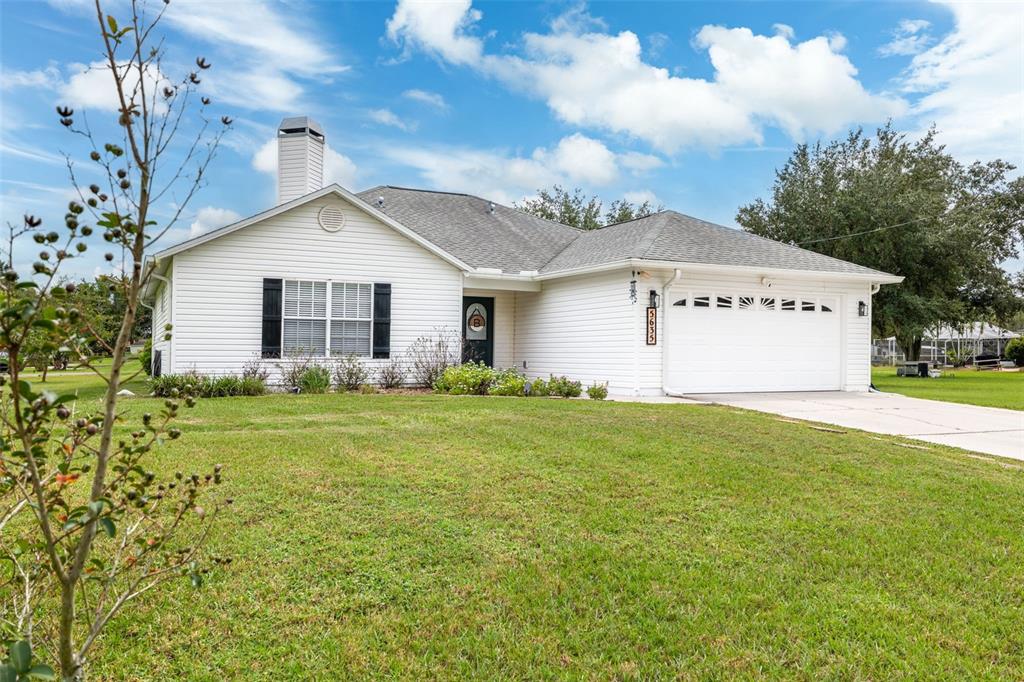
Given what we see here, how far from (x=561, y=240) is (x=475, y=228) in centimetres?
244

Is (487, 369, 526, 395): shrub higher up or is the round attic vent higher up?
the round attic vent

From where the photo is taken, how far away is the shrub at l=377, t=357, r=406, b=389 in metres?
13.0

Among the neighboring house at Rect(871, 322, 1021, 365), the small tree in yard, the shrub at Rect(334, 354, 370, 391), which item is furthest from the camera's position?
the neighboring house at Rect(871, 322, 1021, 365)

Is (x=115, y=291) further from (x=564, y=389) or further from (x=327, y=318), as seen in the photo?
(x=327, y=318)

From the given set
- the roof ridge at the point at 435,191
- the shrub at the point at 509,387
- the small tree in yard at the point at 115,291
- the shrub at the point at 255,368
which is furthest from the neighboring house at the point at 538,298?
the small tree in yard at the point at 115,291

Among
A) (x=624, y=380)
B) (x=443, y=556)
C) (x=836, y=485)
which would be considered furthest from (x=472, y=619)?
(x=624, y=380)

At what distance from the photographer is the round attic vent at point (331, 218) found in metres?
12.6

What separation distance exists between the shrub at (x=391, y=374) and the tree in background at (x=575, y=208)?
21039 mm

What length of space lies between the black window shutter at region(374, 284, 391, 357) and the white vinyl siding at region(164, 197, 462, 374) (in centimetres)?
13

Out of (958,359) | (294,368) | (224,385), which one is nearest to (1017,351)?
(958,359)

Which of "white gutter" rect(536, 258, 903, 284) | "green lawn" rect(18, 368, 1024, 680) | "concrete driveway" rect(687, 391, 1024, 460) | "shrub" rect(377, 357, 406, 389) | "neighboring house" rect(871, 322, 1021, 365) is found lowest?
"green lawn" rect(18, 368, 1024, 680)

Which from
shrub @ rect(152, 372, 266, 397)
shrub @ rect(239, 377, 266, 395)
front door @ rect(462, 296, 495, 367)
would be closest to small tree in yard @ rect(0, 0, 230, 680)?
shrub @ rect(152, 372, 266, 397)

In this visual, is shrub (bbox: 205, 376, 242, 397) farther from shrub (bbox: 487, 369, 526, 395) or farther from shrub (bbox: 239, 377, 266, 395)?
shrub (bbox: 487, 369, 526, 395)

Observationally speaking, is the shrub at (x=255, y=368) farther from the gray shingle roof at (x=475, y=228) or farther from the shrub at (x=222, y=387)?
the gray shingle roof at (x=475, y=228)
